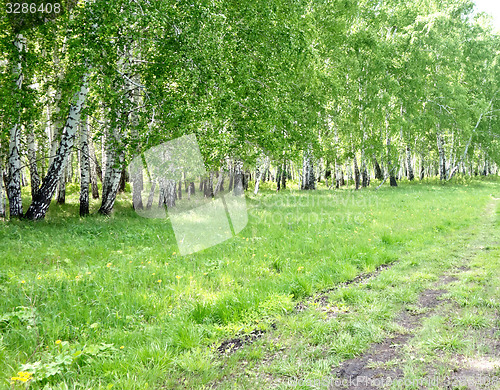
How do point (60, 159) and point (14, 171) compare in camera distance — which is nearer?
point (60, 159)

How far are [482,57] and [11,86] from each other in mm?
39232

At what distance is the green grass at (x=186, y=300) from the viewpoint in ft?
11.8

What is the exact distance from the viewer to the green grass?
11.8 feet

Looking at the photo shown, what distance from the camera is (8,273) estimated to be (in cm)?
582

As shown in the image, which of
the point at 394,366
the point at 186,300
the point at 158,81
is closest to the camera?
the point at 394,366

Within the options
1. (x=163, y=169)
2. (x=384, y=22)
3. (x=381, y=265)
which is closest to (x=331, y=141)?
(x=384, y=22)

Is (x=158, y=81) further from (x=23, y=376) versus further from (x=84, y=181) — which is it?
(x=23, y=376)

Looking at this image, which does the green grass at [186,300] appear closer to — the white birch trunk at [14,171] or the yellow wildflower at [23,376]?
the yellow wildflower at [23,376]

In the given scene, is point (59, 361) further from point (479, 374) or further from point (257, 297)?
point (479, 374)

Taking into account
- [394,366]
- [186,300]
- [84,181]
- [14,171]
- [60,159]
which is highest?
[60,159]

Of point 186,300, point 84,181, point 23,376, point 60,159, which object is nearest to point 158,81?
point 60,159

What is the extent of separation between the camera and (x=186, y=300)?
5352mm

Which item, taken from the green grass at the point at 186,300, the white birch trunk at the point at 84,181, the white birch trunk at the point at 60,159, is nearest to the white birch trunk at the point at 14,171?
the white birch trunk at the point at 60,159

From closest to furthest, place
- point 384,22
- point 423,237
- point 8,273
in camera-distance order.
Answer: point 8,273 < point 423,237 < point 384,22
